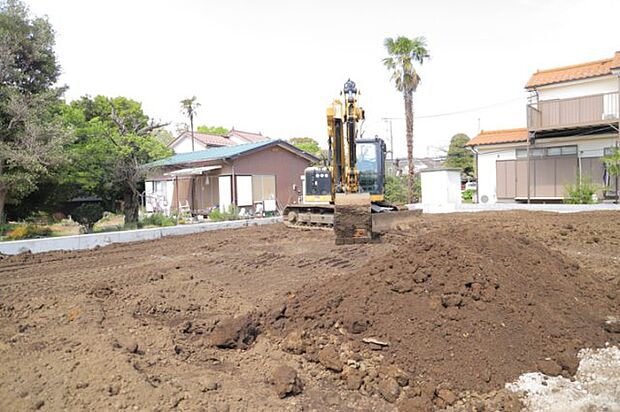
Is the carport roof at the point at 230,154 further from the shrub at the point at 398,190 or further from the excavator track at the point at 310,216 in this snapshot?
the excavator track at the point at 310,216

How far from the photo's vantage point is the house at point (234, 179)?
20.4m

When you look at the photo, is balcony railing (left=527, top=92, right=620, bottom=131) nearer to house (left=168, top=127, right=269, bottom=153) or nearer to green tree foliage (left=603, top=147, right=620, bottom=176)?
green tree foliage (left=603, top=147, right=620, bottom=176)

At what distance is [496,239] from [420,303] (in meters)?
2.00

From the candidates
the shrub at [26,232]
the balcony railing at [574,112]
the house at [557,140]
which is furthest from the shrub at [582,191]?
the shrub at [26,232]

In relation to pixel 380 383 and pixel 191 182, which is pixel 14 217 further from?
pixel 380 383

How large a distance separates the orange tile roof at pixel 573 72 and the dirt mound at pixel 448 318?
16434 mm

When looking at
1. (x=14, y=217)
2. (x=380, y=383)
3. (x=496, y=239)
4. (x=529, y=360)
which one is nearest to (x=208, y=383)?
(x=380, y=383)

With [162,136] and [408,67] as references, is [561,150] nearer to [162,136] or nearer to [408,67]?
[408,67]

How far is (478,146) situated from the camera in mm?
21562

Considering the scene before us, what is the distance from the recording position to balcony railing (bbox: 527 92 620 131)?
17156 mm

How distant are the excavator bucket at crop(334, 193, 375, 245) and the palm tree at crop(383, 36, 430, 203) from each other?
48.0 ft

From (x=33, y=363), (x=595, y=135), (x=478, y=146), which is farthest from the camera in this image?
(x=478, y=146)

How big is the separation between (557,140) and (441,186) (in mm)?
5439

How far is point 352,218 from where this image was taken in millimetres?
9977
